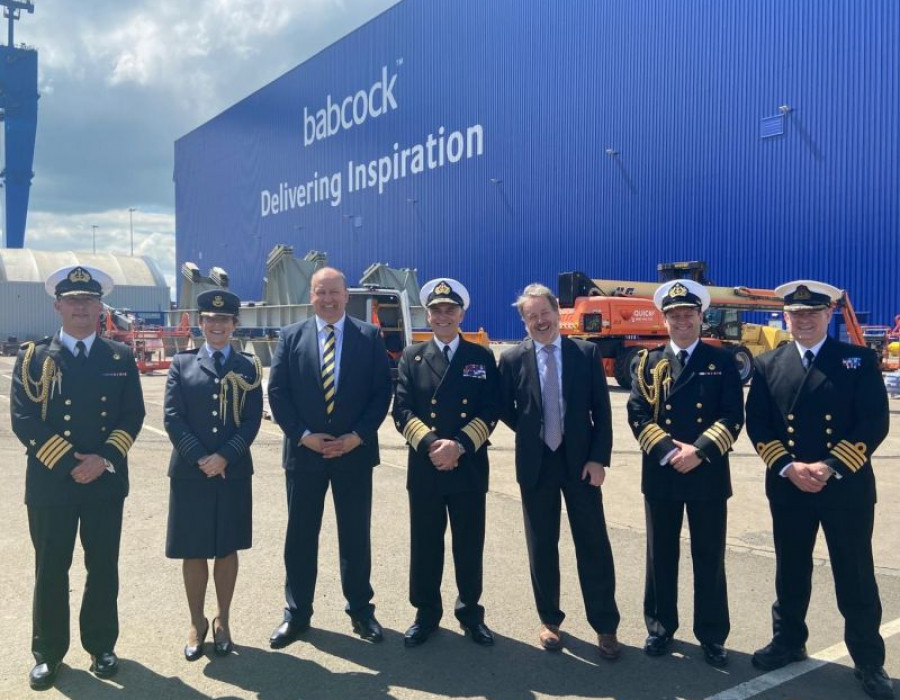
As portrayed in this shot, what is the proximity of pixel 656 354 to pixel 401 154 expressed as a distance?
27578 mm

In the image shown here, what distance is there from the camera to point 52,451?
3.71 metres

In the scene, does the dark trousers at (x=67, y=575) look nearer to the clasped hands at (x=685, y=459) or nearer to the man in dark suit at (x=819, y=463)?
the clasped hands at (x=685, y=459)

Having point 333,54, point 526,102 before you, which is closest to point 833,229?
point 526,102

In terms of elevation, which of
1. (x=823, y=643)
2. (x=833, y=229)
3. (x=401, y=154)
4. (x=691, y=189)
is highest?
(x=401, y=154)

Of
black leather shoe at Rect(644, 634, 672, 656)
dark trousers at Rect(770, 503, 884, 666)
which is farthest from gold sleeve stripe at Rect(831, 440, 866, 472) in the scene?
black leather shoe at Rect(644, 634, 672, 656)

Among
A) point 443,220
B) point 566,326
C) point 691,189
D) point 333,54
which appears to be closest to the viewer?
point 566,326

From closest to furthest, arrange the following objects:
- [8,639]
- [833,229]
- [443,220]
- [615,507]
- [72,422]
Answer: [72,422] → [8,639] → [615,507] → [833,229] → [443,220]

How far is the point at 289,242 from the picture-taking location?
38.4m

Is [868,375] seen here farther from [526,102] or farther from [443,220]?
[443,220]

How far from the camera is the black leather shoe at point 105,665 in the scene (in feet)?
12.2

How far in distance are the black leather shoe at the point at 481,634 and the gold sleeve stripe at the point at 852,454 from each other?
1.93 meters

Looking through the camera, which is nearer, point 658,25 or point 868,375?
point 868,375

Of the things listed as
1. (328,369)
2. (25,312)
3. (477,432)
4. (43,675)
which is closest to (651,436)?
(477,432)

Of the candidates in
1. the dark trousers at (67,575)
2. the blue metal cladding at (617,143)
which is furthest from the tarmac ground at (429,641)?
the blue metal cladding at (617,143)
